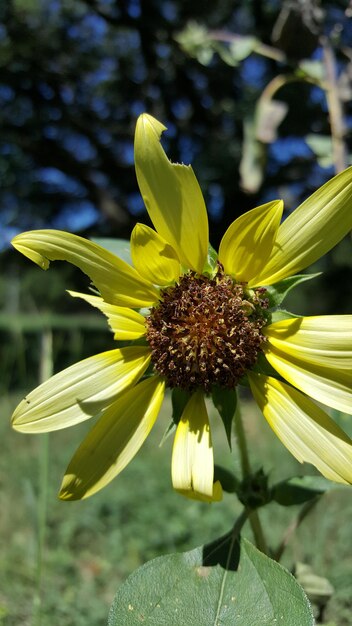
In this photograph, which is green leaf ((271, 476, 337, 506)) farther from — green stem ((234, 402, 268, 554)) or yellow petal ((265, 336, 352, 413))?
yellow petal ((265, 336, 352, 413))

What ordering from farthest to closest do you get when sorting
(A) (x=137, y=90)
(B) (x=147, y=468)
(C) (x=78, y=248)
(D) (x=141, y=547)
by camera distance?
(A) (x=137, y=90), (B) (x=147, y=468), (D) (x=141, y=547), (C) (x=78, y=248)

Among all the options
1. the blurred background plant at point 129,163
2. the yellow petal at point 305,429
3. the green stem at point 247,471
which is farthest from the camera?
the blurred background plant at point 129,163

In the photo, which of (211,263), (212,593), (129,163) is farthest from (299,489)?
(129,163)

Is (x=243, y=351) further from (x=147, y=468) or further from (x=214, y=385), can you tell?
(x=147, y=468)

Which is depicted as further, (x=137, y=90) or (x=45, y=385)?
(x=137, y=90)

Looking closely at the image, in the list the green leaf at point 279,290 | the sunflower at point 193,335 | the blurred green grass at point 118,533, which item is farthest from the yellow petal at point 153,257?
the blurred green grass at point 118,533

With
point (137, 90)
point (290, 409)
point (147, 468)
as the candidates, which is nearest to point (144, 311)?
point (290, 409)

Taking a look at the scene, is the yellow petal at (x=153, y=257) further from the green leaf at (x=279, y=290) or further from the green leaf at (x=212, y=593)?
Result: the green leaf at (x=212, y=593)

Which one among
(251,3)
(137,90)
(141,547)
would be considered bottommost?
(141,547)
